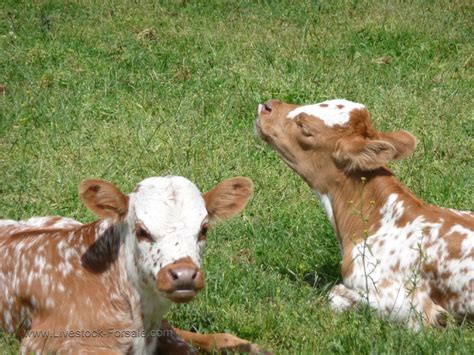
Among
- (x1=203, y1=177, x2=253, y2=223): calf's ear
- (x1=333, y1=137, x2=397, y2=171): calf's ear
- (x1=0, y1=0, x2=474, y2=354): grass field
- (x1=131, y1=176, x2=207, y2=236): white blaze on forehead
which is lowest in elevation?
(x1=0, y1=0, x2=474, y2=354): grass field

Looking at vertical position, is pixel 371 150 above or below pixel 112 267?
below

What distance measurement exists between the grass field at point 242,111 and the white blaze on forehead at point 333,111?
1121 mm

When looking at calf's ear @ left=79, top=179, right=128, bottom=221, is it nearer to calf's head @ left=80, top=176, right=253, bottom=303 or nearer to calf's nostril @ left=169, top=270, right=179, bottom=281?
calf's head @ left=80, top=176, right=253, bottom=303

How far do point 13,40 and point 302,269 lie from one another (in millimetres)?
6744

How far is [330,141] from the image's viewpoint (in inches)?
341

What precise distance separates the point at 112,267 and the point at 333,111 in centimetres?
271

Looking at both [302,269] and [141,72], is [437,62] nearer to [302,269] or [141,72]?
[141,72]

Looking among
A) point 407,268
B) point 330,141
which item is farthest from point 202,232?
point 330,141

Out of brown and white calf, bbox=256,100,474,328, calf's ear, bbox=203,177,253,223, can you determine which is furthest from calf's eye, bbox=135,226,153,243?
brown and white calf, bbox=256,100,474,328

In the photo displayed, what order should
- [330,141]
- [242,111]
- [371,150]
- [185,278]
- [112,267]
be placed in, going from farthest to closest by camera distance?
[242,111], [330,141], [371,150], [112,267], [185,278]

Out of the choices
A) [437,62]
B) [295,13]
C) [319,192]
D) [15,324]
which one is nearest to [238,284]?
[319,192]

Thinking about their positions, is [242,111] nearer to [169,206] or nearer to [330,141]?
[330,141]

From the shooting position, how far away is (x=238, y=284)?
8.20 meters

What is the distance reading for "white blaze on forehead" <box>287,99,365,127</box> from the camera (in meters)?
8.66
